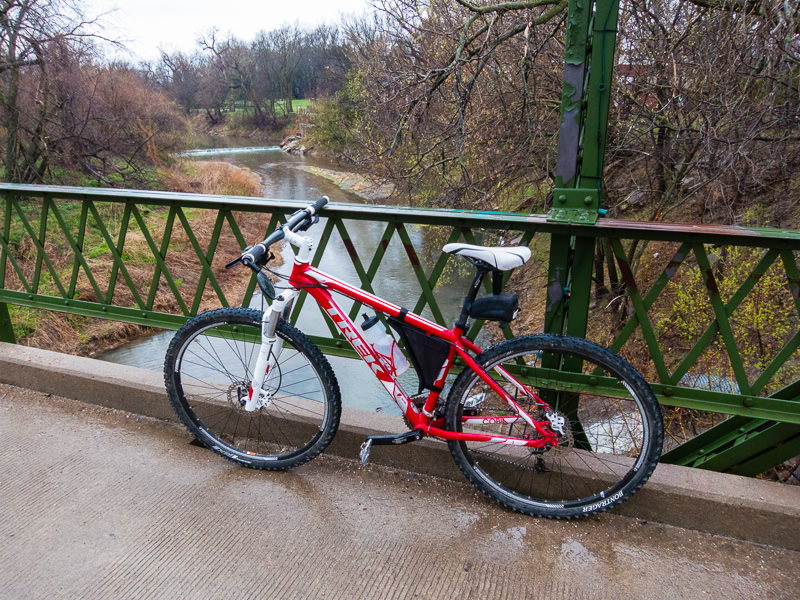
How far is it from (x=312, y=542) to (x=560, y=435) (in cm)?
114

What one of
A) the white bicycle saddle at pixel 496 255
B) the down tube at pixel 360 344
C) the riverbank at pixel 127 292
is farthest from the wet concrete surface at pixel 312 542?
the riverbank at pixel 127 292

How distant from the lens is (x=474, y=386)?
251 cm

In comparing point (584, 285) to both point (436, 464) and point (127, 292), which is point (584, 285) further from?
point (127, 292)

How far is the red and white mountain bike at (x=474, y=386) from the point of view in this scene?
2355 mm

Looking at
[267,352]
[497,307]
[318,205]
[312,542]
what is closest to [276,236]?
[318,205]

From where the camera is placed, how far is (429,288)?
2.86 metres

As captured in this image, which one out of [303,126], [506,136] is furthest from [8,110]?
[303,126]

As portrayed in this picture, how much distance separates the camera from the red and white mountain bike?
2.36 m

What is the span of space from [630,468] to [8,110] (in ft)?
56.9

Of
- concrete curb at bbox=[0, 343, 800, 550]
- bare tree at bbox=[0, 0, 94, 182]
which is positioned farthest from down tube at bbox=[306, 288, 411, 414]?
bare tree at bbox=[0, 0, 94, 182]

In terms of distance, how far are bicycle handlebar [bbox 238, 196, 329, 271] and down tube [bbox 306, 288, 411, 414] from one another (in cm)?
26

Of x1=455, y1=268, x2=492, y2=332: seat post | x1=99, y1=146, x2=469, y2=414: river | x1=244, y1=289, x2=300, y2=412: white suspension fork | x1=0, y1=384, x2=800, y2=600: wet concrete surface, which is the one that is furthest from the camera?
x1=99, y1=146, x2=469, y2=414: river

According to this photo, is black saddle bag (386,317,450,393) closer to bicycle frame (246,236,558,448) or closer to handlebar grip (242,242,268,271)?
bicycle frame (246,236,558,448)

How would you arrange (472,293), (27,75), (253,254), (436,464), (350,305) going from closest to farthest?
(472,293)
(253,254)
(436,464)
(350,305)
(27,75)
